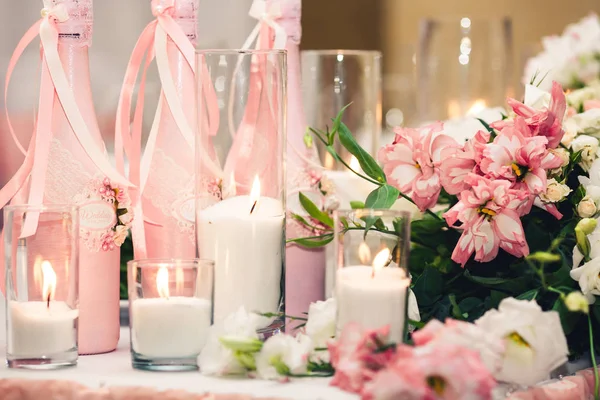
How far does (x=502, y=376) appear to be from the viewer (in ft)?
2.03

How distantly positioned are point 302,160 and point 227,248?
214 millimetres

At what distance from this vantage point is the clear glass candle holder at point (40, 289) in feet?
2.19

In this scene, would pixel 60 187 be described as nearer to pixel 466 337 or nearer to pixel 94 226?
pixel 94 226

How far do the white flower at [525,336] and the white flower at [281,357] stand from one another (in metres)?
0.13

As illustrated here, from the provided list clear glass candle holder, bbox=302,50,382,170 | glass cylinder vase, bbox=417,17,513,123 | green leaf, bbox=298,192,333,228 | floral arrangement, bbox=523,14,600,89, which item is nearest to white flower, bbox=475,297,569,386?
green leaf, bbox=298,192,333,228

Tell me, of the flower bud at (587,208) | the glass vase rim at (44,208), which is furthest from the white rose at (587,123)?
the glass vase rim at (44,208)

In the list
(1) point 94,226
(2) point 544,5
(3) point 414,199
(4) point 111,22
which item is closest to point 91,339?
(1) point 94,226

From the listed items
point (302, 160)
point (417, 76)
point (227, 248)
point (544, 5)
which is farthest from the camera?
point (544, 5)

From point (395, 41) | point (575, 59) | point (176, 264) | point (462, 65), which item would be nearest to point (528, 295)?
point (176, 264)

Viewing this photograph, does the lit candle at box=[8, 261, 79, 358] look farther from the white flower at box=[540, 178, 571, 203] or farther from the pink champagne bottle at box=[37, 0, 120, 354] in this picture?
the white flower at box=[540, 178, 571, 203]

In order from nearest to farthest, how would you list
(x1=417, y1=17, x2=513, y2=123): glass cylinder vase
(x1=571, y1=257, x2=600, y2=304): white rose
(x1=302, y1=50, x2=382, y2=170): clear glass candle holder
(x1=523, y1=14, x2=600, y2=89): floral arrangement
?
(x1=571, y1=257, x2=600, y2=304): white rose, (x1=302, y1=50, x2=382, y2=170): clear glass candle holder, (x1=417, y1=17, x2=513, y2=123): glass cylinder vase, (x1=523, y1=14, x2=600, y2=89): floral arrangement

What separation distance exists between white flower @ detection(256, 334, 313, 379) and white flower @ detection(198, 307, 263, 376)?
0.6 inches

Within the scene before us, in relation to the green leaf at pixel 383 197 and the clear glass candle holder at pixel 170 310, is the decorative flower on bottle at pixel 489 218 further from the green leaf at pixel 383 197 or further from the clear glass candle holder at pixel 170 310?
the clear glass candle holder at pixel 170 310

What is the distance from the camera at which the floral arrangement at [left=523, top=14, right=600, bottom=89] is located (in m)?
1.54
